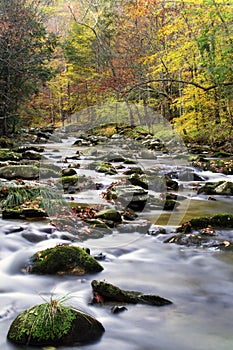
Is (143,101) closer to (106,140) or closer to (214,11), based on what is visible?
(106,140)

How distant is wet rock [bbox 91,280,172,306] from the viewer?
136 inches

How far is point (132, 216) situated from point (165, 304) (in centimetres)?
318

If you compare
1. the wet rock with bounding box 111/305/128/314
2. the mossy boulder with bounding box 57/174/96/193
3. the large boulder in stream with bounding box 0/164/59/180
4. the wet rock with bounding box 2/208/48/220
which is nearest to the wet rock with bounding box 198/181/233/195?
the mossy boulder with bounding box 57/174/96/193

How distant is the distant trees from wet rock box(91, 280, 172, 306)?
13345 mm

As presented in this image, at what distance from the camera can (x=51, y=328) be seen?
2.75 metres

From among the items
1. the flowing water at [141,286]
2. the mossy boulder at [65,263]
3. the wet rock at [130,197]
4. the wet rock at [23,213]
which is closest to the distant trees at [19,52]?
the wet rock at [130,197]

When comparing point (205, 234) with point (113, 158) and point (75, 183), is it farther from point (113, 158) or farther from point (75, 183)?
point (113, 158)

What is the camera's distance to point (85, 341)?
9.20 feet

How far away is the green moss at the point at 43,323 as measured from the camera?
2717 millimetres

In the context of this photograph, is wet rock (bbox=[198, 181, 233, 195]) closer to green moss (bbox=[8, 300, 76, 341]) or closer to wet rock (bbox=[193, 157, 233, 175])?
wet rock (bbox=[193, 157, 233, 175])

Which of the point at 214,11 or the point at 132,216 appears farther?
the point at 214,11

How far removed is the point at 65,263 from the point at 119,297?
0.86 m

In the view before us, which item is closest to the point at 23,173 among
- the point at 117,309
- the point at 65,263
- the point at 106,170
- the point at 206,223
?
the point at 106,170

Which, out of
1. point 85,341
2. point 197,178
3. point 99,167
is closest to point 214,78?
point 197,178
